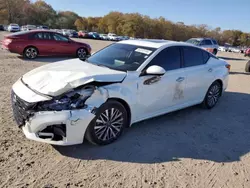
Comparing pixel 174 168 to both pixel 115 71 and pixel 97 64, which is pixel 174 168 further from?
pixel 97 64

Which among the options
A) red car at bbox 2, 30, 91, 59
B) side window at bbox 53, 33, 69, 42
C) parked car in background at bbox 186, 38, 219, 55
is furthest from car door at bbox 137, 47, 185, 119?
parked car in background at bbox 186, 38, 219, 55

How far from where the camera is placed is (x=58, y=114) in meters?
3.25

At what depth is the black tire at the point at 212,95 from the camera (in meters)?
5.89

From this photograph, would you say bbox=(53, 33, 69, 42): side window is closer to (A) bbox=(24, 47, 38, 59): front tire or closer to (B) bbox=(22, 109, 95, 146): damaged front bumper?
(A) bbox=(24, 47, 38, 59): front tire

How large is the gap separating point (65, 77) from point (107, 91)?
0.65 m

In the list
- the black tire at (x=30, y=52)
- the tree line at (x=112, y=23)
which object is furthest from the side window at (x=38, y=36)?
the tree line at (x=112, y=23)

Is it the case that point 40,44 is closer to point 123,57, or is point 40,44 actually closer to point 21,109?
point 123,57

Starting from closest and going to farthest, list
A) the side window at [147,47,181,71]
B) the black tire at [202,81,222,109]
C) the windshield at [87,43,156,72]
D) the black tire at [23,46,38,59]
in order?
the windshield at [87,43,156,72]
the side window at [147,47,181,71]
the black tire at [202,81,222,109]
the black tire at [23,46,38,59]

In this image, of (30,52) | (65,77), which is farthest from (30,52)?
(65,77)

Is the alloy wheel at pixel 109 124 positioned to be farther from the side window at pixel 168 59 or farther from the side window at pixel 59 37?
the side window at pixel 59 37

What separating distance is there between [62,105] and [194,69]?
3055mm

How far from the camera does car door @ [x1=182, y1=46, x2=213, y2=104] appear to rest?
5.12 m

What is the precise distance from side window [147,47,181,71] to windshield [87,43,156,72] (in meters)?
0.16

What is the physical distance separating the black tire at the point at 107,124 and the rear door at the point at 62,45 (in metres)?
9.77
